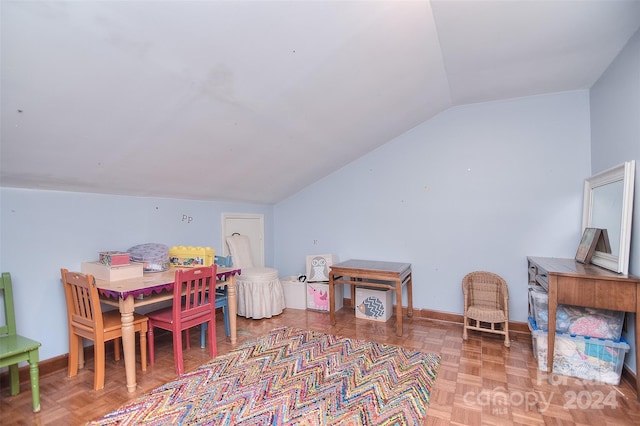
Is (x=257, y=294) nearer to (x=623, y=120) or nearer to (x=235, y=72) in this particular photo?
(x=235, y=72)

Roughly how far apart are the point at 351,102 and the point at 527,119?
6.75 feet

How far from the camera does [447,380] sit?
7.98 feet

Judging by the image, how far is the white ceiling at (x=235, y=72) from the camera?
1.48 m

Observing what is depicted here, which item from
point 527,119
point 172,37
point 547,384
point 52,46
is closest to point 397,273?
point 547,384

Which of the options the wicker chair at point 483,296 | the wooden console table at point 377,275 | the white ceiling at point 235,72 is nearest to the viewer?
the white ceiling at point 235,72

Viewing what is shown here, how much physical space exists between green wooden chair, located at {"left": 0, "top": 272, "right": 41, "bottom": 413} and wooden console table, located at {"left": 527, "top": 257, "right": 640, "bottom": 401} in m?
3.67

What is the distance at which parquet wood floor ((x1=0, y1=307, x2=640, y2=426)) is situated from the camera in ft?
6.50

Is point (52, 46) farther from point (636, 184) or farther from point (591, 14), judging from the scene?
point (636, 184)

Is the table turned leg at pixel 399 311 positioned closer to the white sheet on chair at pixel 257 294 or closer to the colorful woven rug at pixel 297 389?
the colorful woven rug at pixel 297 389

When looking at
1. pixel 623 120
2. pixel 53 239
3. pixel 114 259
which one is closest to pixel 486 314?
pixel 623 120

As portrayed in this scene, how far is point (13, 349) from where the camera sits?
6.43 ft

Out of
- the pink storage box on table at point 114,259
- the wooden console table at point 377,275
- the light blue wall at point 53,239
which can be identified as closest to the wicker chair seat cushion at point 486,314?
the wooden console table at point 377,275

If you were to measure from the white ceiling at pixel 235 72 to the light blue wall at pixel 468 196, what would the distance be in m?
0.41

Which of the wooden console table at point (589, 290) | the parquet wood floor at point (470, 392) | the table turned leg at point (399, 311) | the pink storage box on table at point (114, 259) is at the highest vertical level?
the pink storage box on table at point (114, 259)
